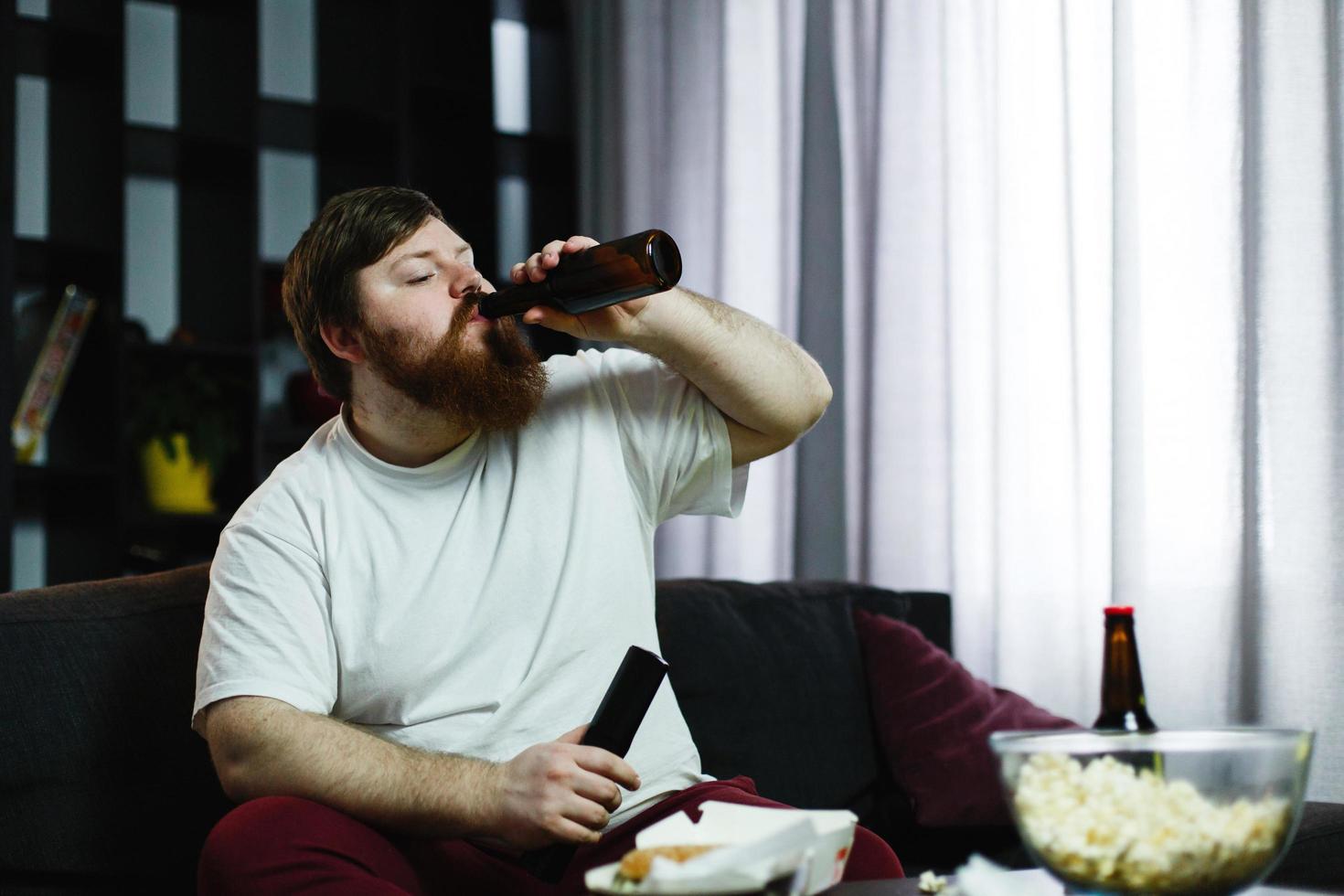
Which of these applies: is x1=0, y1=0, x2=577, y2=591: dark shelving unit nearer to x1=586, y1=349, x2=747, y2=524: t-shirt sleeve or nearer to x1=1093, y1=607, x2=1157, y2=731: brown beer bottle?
x1=586, y1=349, x2=747, y2=524: t-shirt sleeve

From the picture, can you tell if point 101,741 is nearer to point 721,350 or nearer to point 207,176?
point 721,350

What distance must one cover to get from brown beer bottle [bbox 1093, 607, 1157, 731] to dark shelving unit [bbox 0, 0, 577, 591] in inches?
95.2

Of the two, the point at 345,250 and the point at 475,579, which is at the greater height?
the point at 345,250

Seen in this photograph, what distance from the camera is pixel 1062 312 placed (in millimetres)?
2498

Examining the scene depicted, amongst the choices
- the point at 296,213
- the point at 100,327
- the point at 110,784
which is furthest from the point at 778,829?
the point at 296,213

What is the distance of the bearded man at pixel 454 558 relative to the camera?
1.30 m

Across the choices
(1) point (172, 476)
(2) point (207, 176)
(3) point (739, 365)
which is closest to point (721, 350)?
(3) point (739, 365)

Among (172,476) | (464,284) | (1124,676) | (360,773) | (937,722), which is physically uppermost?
(464,284)

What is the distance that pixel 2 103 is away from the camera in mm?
2879

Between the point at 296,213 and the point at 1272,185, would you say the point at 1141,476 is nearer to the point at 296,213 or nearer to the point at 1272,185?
the point at 1272,185

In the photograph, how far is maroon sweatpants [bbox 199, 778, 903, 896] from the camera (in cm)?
→ 113

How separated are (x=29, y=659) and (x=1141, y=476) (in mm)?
1740

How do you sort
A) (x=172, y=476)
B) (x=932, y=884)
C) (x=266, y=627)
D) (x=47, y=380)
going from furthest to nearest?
(x=172, y=476), (x=47, y=380), (x=266, y=627), (x=932, y=884)

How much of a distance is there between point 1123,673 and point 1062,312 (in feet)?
4.49
